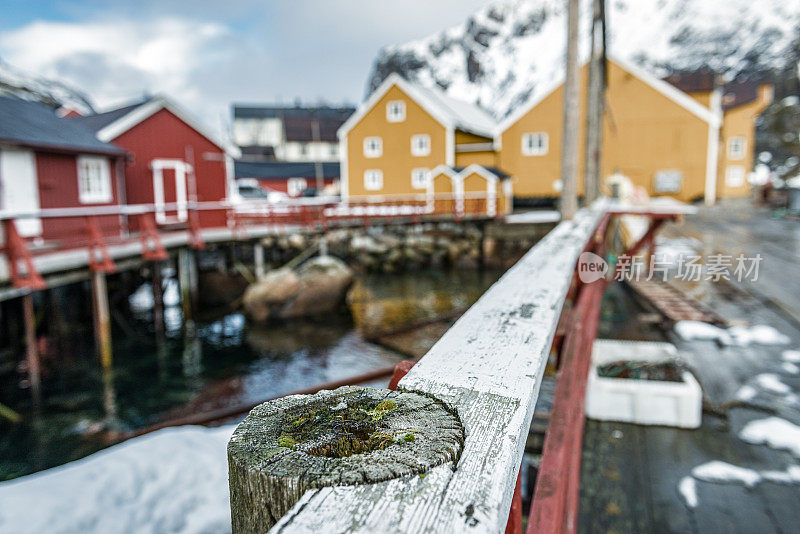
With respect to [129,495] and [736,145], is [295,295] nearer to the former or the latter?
[129,495]

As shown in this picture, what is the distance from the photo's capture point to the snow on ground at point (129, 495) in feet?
9.45

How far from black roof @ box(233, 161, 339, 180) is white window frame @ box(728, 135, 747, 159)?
31.5m

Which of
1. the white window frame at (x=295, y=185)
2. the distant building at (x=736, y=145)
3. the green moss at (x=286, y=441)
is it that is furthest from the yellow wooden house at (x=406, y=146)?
the green moss at (x=286, y=441)

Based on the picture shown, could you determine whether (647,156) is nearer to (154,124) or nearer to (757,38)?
(154,124)

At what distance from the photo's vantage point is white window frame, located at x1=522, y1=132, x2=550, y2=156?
28344 millimetres

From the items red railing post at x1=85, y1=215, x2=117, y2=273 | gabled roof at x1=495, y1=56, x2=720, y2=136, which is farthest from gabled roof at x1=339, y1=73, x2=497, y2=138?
red railing post at x1=85, y1=215, x2=117, y2=273

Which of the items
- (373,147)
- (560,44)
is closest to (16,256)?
(373,147)

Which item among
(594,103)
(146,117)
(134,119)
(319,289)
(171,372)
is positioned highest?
(146,117)

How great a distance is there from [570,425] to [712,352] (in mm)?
4118

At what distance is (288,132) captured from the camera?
61.2 m

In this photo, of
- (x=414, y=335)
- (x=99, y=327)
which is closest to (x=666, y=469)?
(x=414, y=335)

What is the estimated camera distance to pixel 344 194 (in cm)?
3195

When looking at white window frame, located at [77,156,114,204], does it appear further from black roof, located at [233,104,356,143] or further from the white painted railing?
black roof, located at [233,104,356,143]

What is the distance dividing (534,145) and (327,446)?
96.5 ft
